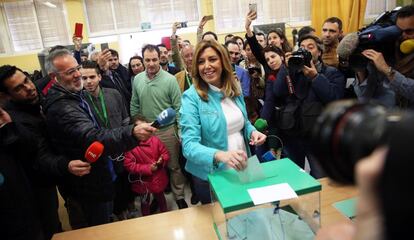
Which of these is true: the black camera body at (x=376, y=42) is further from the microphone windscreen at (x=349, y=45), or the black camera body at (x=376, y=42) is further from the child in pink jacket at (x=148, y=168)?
the child in pink jacket at (x=148, y=168)

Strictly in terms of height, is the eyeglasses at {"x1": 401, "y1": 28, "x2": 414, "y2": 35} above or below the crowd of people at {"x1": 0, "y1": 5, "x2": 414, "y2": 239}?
above

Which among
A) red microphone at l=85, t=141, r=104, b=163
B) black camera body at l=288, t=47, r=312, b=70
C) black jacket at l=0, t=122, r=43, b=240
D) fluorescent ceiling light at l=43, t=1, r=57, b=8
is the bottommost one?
black jacket at l=0, t=122, r=43, b=240

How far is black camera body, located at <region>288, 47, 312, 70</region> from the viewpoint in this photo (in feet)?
6.48

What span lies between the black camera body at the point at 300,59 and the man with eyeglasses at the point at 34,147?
1.39 metres

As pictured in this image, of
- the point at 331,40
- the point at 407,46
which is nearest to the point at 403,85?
the point at 407,46

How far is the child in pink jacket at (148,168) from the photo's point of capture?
254 centimetres

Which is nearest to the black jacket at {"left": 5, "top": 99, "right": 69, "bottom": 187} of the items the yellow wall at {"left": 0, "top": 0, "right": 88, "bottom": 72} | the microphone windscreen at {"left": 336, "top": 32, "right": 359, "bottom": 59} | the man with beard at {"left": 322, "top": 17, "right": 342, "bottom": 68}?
the microphone windscreen at {"left": 336, "top": 32, "right": 359, "bottom": 59}

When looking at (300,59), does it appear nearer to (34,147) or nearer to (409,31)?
(409,31)

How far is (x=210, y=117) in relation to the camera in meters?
1.49

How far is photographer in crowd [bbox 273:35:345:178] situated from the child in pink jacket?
3.34 ft

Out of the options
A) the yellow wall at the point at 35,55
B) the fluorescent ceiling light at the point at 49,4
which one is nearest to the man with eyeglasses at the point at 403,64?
the yellow wall at the point at 35,55

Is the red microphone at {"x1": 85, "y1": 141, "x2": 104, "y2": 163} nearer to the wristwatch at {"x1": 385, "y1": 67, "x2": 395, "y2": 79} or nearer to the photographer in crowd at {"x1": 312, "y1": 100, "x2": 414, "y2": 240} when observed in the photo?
the photographer in crowd at {"x1": 312, "y1": 100, "x2": 414, "y2": 240}

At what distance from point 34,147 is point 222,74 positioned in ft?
3.53

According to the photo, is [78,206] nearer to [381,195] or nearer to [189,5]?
[381,195]
